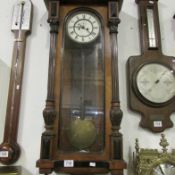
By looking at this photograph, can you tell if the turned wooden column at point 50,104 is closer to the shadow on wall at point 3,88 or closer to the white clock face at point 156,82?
the shadow on wall at point 3,88

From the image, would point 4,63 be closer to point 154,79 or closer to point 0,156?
point 0,156

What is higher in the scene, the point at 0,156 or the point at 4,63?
the point at 4,63

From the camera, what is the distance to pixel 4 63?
1.27 meters

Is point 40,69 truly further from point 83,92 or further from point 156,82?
point 156,82

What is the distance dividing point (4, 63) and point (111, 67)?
575mm

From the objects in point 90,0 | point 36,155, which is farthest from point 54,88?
point 90,0

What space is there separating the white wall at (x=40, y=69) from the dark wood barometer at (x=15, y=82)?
0.03 m

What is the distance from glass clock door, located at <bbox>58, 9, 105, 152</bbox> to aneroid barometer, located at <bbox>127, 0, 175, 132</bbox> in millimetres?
205

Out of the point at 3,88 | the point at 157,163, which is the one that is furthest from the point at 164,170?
the point at 3,88

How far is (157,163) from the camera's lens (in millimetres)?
1050

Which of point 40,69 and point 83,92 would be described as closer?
point 83,92

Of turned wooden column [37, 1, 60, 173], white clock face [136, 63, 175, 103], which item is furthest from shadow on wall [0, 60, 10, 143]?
white clock face [136, 63, 175, 103]

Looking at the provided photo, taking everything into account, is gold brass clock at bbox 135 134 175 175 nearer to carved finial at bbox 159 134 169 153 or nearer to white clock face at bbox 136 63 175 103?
carved finial at bbox 159 134 169 153

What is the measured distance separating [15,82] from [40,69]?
142 mm
